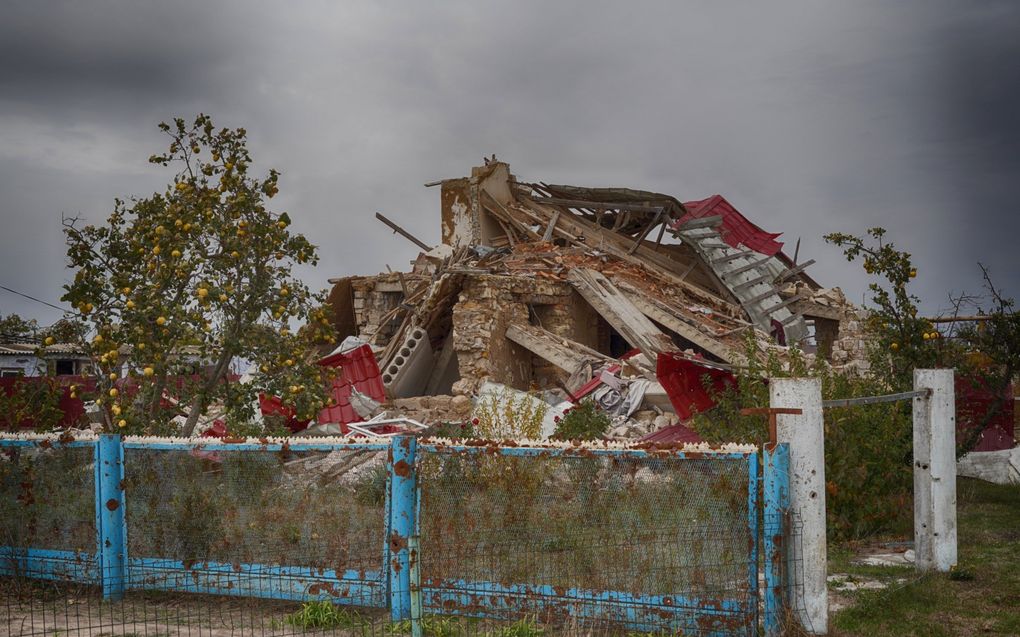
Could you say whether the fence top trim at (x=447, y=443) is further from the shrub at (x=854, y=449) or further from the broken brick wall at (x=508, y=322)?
the broken brick wall at (x=508, y=322)

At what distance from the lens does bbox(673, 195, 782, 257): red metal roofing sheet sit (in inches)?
877

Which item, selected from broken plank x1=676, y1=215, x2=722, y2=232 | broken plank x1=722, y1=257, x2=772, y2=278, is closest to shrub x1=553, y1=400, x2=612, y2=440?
broken plank x1=722, y1=257, x2=772, y2=278

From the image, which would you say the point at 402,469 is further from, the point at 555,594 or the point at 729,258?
the point at 729,258

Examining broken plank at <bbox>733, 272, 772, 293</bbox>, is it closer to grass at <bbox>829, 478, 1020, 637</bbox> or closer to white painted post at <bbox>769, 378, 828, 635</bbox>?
grass at <bbox>829, 478, 1020, 637</bbox>

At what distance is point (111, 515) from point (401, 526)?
212 centimetres

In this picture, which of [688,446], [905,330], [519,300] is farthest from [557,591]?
[519,300]

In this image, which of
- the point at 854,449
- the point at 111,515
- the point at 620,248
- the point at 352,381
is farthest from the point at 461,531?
the point at 620,248

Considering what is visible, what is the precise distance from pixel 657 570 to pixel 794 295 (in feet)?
58.1

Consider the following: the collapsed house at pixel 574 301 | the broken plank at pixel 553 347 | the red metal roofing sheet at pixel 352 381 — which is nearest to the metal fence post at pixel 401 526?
the collapsed house at pixel 574 301

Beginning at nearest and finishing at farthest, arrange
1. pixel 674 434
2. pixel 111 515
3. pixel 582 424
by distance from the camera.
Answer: pixel 111 515 → pixel 582 424 → pixel 674 434

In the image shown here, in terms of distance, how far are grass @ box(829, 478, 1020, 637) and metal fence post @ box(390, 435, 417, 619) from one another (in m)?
2.50

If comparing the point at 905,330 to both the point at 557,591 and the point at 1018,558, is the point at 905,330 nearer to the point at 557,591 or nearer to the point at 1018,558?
the point at 1018,558

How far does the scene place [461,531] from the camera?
5.78 m

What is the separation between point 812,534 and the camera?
560 centimetres
